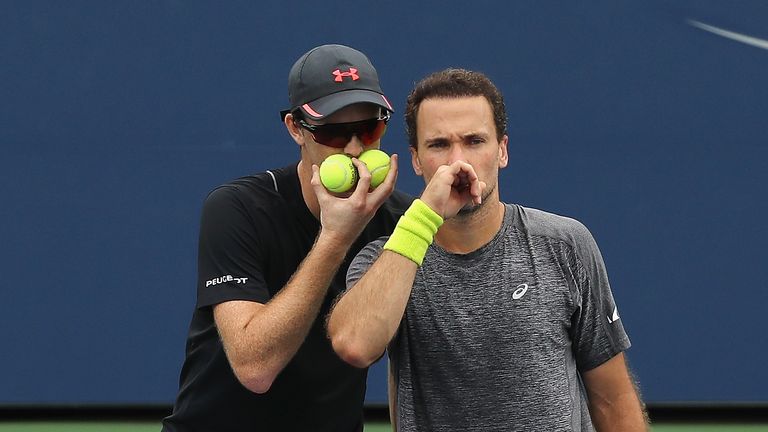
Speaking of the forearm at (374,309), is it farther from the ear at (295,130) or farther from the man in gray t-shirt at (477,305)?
the ear at (295,130)

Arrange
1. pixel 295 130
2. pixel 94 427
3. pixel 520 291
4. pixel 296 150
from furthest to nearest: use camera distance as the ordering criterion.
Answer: pixel 94 427 → pixel 296 150 → pixel 295 130 → pixel 520 291

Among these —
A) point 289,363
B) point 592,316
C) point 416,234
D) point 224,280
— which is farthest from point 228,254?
point 592,316

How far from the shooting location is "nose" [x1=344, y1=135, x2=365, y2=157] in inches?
103

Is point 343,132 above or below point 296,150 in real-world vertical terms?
below

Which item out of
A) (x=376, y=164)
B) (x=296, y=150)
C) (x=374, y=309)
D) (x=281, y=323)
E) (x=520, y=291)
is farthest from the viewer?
(x=296, y=150)

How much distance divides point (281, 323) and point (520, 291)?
53cm

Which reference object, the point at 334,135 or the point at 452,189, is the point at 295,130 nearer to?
the point at 334,135

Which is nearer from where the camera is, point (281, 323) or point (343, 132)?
point (281, 323)

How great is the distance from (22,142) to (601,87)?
2.60 m

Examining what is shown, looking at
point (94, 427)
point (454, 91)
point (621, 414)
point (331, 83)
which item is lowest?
point (94, 427)

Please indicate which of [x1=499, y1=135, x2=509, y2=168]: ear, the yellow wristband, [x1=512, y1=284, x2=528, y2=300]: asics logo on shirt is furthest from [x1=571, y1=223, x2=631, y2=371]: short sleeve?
the yellow wristband

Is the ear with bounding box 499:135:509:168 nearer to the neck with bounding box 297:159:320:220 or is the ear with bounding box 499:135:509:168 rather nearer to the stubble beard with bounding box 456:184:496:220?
the stubble beard with bounding box 456:184:496:220

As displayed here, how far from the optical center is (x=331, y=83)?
2695mm

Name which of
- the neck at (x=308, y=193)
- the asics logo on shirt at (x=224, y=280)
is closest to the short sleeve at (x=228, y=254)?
the asics logo on shirt at (x=224, y=280)
